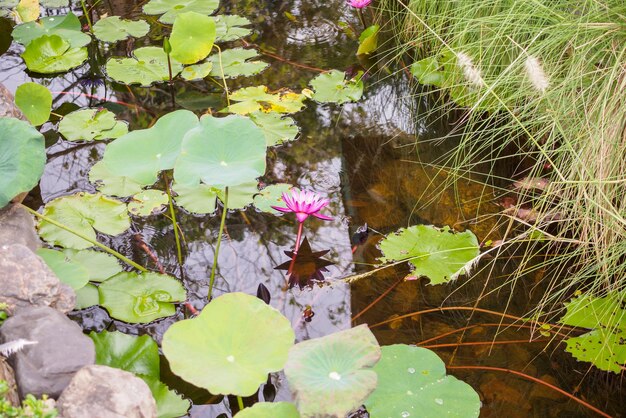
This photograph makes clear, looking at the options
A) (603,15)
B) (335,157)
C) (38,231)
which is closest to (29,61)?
(38,231)

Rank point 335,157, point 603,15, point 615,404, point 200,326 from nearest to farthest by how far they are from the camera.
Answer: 1. point 200,326
2. point 615,404
3. point 603,15
4. point 335,157

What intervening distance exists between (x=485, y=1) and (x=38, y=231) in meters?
1.71

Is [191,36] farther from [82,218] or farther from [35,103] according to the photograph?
[82,218]

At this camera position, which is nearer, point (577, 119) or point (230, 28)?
point (577, 119)

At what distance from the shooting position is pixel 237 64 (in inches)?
122

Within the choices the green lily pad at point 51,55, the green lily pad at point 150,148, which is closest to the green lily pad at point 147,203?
the green lily pad at point 150,148

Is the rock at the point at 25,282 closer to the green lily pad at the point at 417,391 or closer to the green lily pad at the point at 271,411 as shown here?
the green lily pad at the point at 271,411

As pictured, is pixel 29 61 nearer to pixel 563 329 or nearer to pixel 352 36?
pixel 352 36

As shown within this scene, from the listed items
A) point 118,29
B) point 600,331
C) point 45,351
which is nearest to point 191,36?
point 118,29

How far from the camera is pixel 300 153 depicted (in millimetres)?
2598

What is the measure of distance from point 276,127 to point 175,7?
1.28 m

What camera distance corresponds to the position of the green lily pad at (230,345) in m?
1.45

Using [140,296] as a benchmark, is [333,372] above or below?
above

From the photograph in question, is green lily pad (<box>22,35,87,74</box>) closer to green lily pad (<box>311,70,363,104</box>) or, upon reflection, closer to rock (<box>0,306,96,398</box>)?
green lily pad (<box>311,70,363,104</box>)
